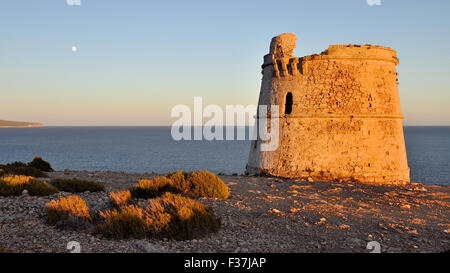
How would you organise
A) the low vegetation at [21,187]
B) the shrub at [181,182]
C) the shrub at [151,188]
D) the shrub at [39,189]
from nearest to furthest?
the low vegetation at [21,187]
the shrub at [39,189]
the shrub at [151,188]
the shrub at [181,182]

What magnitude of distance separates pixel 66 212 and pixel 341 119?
11336 millimetres

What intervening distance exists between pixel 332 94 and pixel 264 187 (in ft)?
18.5

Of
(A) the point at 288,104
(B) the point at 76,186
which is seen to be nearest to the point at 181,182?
(B) the point at 76,186

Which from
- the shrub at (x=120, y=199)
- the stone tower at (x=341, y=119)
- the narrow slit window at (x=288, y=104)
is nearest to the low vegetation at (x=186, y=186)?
the shrub at (x=120, y=199)

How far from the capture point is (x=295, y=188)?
11258mm

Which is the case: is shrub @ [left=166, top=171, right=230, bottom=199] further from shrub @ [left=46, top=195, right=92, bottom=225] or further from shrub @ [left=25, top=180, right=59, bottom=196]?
shrub @ [left=25, top=180, right=59, bottom=196]

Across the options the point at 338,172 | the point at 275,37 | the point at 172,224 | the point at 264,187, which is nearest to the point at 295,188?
the point at 264,187

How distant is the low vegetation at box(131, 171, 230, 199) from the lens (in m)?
8.92

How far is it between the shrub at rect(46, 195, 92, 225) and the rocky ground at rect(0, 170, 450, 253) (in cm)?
22

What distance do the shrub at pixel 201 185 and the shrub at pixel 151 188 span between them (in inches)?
8.6

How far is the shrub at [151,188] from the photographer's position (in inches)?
348

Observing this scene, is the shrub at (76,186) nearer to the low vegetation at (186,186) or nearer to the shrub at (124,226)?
the low vegetation at (186,186)

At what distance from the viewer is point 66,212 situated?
6.64 metres
